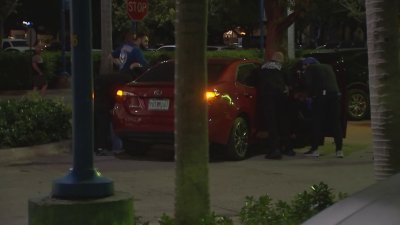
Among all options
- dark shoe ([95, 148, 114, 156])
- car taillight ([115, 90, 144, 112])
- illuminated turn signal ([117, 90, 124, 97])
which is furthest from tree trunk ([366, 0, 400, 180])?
dark shoe ([95, 148, 114, 156])

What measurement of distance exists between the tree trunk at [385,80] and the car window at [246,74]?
5.91m

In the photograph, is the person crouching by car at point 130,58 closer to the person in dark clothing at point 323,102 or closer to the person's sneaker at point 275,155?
the person's sneaker at point 275,155

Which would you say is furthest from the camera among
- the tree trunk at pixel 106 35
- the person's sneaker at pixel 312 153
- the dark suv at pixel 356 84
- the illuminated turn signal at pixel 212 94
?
the dark suv at pixel 356 84

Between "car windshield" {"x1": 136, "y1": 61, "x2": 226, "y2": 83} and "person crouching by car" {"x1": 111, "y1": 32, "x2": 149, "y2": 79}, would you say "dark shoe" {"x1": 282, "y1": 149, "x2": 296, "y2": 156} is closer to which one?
"car windshield" {"x1": 136, "y1": 61, "x2": 226, "y2": 83}

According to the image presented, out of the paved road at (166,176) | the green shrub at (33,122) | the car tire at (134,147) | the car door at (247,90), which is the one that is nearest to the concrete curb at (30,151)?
the paved road at (166,176)

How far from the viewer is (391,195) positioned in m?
3.04

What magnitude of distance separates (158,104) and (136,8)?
402 cm

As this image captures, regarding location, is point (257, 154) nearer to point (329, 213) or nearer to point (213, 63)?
point (213, 63)

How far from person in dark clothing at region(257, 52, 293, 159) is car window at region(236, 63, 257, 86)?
202 millimetres

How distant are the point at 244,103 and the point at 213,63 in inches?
32.3

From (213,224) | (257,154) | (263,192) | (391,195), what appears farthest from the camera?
(257,154)

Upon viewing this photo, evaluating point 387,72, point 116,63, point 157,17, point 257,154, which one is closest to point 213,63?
point 257,154

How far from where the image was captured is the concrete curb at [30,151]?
34.7 feet

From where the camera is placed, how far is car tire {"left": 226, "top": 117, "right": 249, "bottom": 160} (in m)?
10.7
